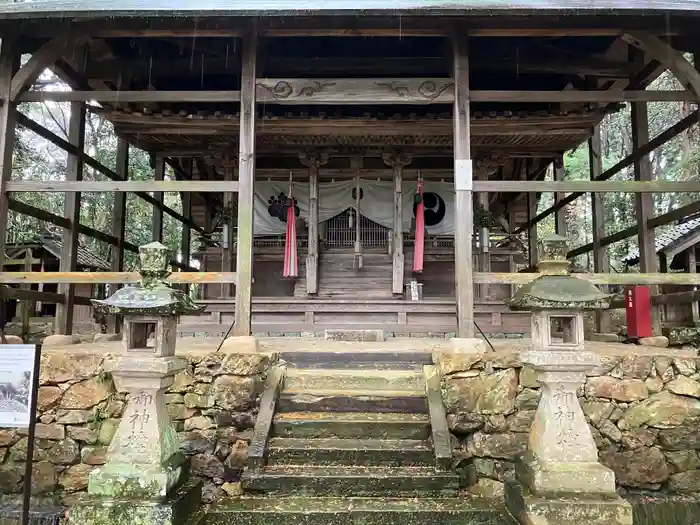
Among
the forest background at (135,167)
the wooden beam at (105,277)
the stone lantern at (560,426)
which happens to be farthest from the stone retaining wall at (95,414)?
the forest background at (135,167)

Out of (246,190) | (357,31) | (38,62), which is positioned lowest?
(246,190)

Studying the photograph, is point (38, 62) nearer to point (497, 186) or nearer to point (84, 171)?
point (497, 186)

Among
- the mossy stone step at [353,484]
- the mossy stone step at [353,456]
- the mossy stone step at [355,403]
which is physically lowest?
the mossy stone step at [353,484]

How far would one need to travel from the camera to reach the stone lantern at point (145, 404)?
12.7ft

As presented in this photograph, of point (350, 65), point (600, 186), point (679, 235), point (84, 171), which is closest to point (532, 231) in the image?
point (679, 235)

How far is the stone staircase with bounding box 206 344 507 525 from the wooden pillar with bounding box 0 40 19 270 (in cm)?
422

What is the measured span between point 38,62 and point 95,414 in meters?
4.56

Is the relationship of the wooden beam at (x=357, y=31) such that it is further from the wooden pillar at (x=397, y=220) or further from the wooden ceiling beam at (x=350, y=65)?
the wooden pillar at (x=397, y=220)

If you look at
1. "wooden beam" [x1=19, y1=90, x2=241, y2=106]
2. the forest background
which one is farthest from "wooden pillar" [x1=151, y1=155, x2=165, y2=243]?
the forest background

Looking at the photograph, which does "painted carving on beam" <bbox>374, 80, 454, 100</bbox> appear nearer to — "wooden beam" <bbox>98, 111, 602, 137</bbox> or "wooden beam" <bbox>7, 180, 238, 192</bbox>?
"wooden beam" <bbox>98, 111, 602, 137</bbox>

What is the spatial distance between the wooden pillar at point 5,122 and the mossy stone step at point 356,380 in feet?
13.6

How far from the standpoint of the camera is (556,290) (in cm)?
429

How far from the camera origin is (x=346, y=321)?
1024cm

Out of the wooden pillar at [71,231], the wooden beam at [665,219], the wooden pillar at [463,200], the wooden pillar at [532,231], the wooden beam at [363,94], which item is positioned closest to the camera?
the wooden pillar at [463,200]
